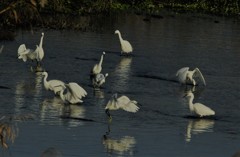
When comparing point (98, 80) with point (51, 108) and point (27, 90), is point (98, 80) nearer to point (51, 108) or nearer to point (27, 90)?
point (27, 90)

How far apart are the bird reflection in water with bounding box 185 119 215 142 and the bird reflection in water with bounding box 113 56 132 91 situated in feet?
11.3

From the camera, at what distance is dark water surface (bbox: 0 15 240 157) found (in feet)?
37.1

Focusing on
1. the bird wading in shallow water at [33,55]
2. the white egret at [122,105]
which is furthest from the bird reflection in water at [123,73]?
the white egret at [122,105]

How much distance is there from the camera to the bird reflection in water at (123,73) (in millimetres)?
17783

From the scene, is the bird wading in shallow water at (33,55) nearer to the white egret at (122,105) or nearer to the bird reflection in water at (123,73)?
the bird reflection in water at (123,73)

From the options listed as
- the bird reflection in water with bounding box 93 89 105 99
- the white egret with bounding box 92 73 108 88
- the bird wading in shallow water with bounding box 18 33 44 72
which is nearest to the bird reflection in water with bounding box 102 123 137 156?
the bird reflection in water with bounding box 93 89 105 99

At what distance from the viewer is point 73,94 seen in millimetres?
14578

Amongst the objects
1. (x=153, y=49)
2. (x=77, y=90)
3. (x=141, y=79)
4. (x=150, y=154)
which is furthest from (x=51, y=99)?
(x=153, y=49)

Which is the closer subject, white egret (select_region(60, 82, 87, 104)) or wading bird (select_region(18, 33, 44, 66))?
white egret (select_region(60, 82, 87, 104))

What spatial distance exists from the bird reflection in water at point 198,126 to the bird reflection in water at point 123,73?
11.3 ft

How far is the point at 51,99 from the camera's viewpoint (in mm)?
15469

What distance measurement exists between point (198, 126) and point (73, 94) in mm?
2587

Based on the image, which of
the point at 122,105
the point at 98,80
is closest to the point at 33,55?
the point at 98,80

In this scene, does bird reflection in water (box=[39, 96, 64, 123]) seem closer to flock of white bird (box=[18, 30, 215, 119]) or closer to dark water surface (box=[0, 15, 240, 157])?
dark water surface (box=[0, 15, 240, 157])
